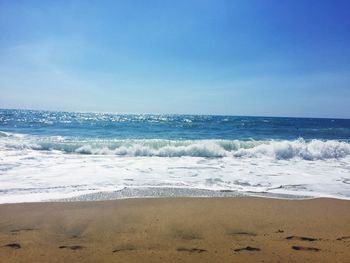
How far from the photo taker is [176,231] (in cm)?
418

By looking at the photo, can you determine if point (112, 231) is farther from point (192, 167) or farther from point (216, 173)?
point (192, 167)

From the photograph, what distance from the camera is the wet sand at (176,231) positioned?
346 centimetres

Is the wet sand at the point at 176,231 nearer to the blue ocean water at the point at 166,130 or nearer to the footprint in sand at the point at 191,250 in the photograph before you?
the footprint in sand at the point at 191,250

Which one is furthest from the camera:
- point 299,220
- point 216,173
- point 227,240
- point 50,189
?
point 216,173

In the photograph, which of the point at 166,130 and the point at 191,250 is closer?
the point at 191,250

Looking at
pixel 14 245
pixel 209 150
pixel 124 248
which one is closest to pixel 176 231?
pixel 124 248

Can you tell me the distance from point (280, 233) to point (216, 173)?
4773mm

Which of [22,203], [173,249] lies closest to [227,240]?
[173,249]

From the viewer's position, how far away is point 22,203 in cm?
539

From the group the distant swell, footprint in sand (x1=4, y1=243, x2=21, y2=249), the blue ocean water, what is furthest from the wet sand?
the blue ocean water

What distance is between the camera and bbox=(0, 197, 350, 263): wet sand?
346 centimetres

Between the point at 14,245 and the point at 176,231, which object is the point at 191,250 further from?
the point at 14,245

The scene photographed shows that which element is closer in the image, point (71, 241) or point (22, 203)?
point (71, 241)

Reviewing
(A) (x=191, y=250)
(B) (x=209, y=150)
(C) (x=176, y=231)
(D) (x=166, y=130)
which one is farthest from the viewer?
(D) (x=166, y=130)
